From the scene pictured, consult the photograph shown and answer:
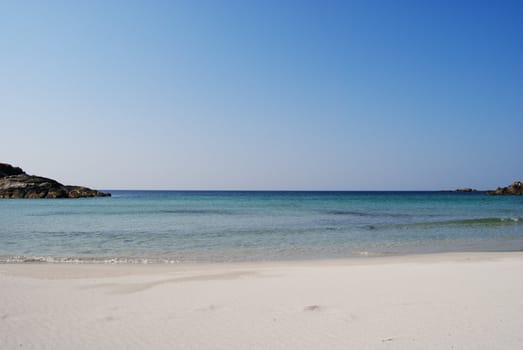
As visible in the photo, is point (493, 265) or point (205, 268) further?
point (205, 268)

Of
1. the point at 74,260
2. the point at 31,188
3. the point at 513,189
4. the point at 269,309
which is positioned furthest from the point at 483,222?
the point at 513,189

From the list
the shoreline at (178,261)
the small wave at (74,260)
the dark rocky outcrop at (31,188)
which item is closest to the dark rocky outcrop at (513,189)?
the shoreline at (178,261)

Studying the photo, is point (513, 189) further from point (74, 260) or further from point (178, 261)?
point (74, 260)

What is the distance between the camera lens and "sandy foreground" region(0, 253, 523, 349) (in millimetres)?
5168

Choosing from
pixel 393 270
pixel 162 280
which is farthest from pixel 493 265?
pixel 162 280

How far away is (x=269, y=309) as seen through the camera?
21.5 feet

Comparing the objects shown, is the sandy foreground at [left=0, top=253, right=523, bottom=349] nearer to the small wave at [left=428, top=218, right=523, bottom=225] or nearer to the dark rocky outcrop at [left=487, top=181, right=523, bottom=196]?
the small wave at [left=428, top=218, right=523, bottom=225]

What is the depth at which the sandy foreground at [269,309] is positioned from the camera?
517 centimetres

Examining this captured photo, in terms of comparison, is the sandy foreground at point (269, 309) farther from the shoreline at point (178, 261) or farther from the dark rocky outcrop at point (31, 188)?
the dark rocky outcrop at point (31, 188)

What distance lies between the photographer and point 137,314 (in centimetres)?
637

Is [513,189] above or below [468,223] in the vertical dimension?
above

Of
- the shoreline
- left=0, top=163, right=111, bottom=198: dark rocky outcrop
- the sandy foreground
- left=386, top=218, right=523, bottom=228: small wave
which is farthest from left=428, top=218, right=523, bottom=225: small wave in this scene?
left=0, top=163, right=111, bottom=198: dark rocky outcrop

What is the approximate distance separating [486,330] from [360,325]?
184 centimetres

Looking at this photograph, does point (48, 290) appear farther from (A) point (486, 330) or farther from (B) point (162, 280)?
(A) point (486, 330)
